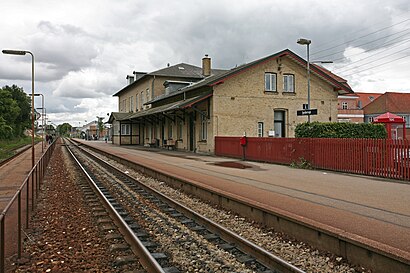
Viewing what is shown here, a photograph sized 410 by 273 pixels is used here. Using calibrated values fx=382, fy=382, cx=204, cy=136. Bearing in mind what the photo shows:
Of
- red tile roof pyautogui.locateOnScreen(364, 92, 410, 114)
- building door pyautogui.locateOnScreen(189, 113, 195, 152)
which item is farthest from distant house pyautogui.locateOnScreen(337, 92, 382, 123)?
building door pyautogui.locateOnScreen(189, 113, 195, 152)

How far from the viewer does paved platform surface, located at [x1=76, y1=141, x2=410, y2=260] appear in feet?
20.0

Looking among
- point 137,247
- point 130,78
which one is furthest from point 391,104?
point 137,247

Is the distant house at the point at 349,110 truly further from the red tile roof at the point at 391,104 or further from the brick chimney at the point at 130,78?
the brick chimney at the point at 130,78

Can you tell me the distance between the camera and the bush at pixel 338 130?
1712 centimetres

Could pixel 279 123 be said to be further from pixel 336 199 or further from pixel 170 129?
pixel 336 199

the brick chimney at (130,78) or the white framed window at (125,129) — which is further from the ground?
the brick chimney at (130,78)

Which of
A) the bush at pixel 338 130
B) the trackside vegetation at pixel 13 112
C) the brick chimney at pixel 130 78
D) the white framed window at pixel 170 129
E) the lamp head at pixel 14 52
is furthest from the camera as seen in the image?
the brick chimney at pixel 130 78

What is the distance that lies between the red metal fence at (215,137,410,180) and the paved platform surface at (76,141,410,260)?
560 millimetres

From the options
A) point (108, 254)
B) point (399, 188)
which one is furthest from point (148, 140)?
point (108, 254)

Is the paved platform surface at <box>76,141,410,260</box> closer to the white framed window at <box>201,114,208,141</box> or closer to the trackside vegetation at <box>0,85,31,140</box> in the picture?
the white framed window at <box>201,114,208,141</box>

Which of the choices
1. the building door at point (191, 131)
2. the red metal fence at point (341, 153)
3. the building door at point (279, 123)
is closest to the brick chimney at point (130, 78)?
the building door at point (191, 131)

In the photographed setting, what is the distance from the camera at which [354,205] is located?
8367 millimetres

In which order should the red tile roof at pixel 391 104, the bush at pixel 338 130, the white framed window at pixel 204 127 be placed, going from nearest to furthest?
1. the bush at pixel 338 130
2. the white framed window at pixel 204 127
3. the red tile roof at pixel 391 104

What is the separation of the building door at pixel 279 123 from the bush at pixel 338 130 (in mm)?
8165
